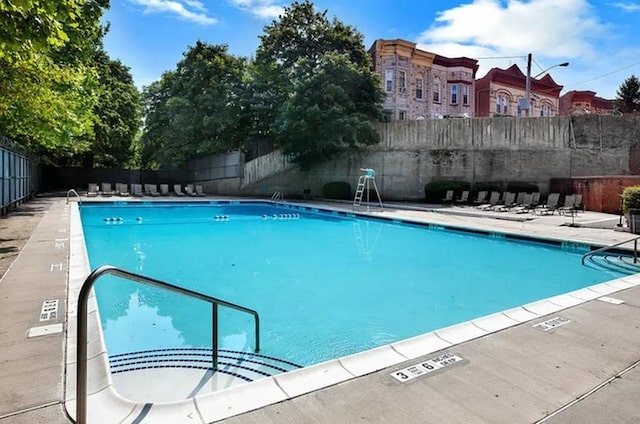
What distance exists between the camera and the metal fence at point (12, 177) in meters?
10.8

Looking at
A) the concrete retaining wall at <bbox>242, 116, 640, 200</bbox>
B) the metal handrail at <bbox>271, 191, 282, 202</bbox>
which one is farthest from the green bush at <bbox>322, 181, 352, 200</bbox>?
the metal handrail at <bbox>271, 191, 282, 202</bbox>

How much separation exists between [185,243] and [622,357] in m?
8.73

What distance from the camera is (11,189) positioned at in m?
12.1

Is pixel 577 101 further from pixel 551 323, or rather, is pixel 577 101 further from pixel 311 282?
pixel 551 323

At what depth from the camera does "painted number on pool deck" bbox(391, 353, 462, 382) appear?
8.60 feet

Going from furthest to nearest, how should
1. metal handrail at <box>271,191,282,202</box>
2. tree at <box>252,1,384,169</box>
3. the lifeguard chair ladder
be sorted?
1. metal handrail at <box>271,191,282,202</box>
2. tree at <box>252,1,384,169</box>
3. the lifeguard chair ladder

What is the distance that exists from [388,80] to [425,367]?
24826mm

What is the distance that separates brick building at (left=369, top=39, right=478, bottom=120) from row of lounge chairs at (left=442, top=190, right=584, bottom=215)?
9930 millimetres

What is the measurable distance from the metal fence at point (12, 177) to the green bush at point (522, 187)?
1663 centimetres

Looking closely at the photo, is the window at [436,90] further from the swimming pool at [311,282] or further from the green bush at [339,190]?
the swimming pool at [311,282]

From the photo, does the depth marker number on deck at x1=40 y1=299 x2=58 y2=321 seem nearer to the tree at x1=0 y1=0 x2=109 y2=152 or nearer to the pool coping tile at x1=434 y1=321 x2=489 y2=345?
the tree at x1=0 y1=0 x2=109 y2=152

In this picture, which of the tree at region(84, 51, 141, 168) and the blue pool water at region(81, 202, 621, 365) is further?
the tree at region(84, 51, 141, 168)

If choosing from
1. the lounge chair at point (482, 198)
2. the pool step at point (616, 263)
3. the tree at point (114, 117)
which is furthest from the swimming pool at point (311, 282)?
the tree at point (114, 117)

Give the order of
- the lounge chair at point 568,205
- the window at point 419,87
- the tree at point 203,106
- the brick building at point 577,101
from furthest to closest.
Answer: the brick building at point 577,101 < the window at point 419,87 < the tree at point 203,106 < the lounge chair at point 568,205
